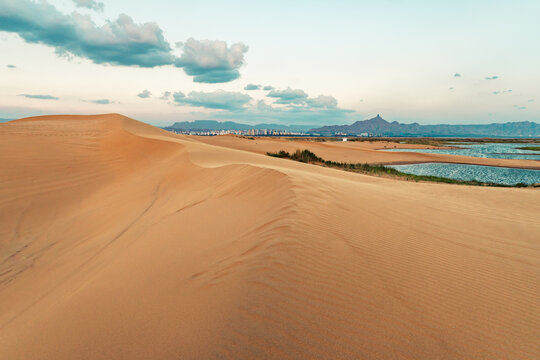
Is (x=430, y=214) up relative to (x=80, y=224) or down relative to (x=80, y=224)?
up

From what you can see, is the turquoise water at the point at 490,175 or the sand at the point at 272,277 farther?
the turquoise water at the point at 490,175

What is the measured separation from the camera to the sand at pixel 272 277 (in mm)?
2059

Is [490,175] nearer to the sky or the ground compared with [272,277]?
nearer to the ground

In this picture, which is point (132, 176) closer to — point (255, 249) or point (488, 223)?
point (255, 249)

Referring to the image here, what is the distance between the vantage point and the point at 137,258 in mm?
3760

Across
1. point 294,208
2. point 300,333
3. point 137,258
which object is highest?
point 294,208

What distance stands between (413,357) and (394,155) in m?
37.8

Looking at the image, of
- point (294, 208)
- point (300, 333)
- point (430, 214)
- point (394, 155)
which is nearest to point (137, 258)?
point (294, 208)

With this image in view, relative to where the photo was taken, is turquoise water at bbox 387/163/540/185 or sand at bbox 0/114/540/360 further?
turquoise water at bbox 387/163/540/185

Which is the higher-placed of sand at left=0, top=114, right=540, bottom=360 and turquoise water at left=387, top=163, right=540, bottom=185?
sand at left=0, top=114, right=540, bottom=360

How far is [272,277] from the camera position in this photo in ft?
8.42

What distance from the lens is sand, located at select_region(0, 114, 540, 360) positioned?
6.75ft

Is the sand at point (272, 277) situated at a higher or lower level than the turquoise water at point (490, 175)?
higher

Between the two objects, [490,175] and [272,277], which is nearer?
[272,277]
